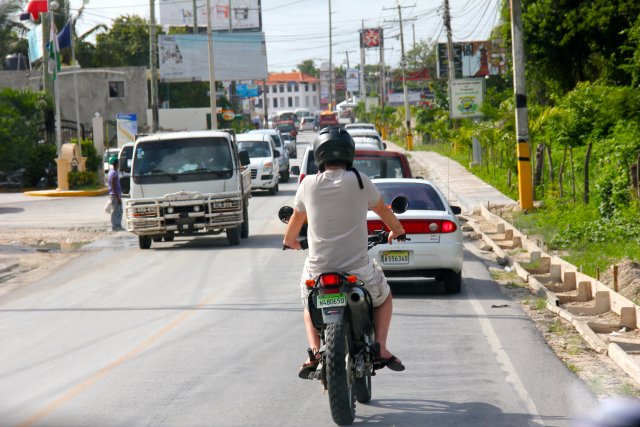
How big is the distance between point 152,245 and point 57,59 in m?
23.3

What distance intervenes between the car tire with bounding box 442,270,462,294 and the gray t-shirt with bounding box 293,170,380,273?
263 inches

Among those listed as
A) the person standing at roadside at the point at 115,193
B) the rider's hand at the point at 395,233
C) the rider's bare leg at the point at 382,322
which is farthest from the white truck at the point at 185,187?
the rider's bare leg at the point at 382,322

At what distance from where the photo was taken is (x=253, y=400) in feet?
24.8

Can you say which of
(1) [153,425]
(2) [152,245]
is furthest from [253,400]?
(2) [152,245]

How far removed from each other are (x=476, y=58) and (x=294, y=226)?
58606 millimetres

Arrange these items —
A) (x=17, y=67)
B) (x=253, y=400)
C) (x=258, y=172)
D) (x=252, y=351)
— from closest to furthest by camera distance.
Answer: (x=253, y=400), (x=252, y=351), (x=258, y=172), (x=17, y=67)

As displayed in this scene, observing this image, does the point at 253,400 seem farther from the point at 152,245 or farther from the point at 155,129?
the point at 155,129

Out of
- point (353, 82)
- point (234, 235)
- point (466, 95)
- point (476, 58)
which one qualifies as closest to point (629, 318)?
point (234, 235)

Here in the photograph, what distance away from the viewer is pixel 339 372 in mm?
6340

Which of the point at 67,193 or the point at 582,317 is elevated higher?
the point at 67,193

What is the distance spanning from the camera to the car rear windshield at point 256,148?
3566 centimetres

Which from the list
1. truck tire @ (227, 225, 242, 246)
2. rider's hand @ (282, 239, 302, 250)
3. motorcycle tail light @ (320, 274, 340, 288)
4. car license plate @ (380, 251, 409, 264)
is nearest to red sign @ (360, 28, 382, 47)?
truck tire @ (227, 225, 242, 246)

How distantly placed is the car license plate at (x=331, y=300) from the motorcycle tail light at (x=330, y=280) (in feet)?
0.23

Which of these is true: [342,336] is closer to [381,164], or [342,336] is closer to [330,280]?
[330,280]
